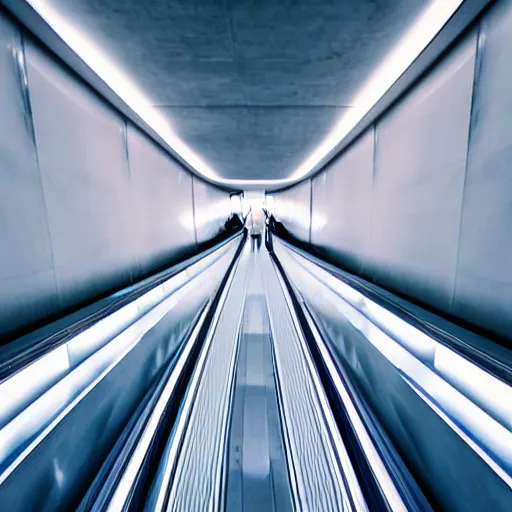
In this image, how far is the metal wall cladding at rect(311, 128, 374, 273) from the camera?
4145mm

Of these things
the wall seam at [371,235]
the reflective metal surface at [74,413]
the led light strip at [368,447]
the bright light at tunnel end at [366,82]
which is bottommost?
the led light strip at [368,447]

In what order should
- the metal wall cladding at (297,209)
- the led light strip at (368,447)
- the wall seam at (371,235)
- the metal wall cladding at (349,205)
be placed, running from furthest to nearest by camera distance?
the metal wall cladding at (297,209)
the metal wall cladding at (349,205)
the wall seam at (371,235)
the led light strip at (368,447)

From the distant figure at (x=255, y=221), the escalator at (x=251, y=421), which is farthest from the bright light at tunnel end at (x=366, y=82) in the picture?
the distant figure at (x=255, y=221)

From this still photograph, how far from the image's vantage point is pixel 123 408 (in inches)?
69.0

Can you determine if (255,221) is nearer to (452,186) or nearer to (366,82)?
(366,82)

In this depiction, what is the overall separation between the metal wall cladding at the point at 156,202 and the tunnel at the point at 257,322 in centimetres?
39

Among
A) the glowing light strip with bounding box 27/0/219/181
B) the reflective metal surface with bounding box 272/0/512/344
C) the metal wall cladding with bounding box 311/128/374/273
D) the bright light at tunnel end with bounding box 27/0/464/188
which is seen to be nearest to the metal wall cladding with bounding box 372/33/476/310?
the reflective metal surface with bounding box 272/0/512/344

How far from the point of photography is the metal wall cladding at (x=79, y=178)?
221cm

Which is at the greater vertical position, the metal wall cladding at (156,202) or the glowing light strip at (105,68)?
the glowing light strip at (105,68)

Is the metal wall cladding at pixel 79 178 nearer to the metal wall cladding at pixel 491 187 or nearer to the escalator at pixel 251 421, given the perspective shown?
the escalator at pixel 251 421

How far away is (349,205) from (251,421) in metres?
A: 4.32

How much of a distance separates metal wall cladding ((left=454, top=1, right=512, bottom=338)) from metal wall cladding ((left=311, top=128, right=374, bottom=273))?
203 centimetres

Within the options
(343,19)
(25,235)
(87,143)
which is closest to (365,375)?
(343,19)

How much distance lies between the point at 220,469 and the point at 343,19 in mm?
3204
